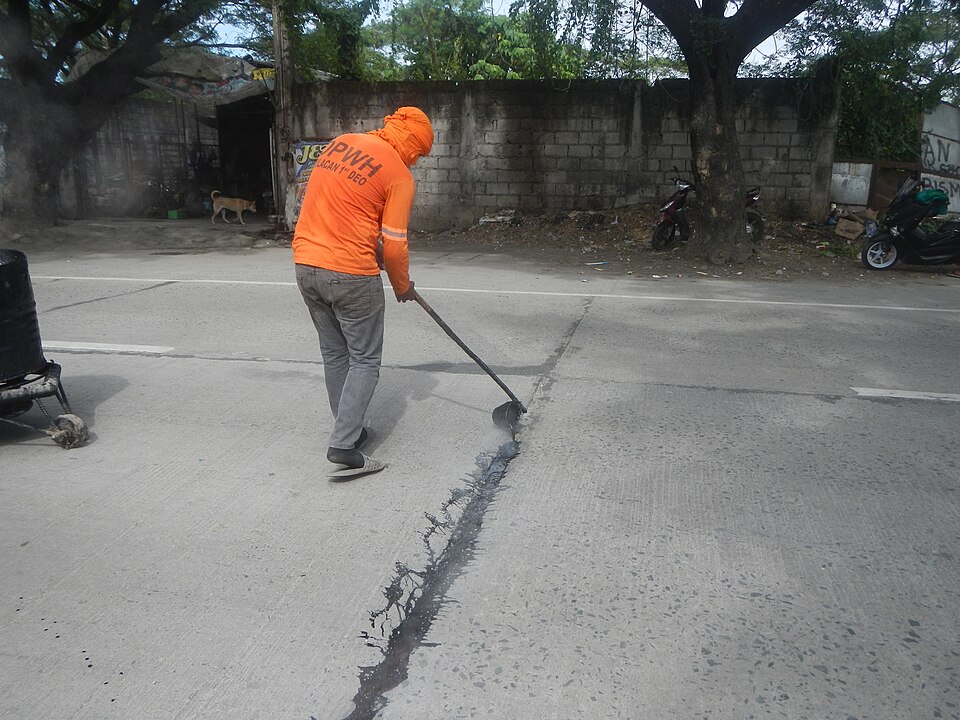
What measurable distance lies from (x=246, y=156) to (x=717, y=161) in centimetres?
1473

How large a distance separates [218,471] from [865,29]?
12.7 m

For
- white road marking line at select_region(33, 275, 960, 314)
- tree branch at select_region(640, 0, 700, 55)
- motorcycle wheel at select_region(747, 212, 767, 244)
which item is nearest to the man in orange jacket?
white road marking line at select_region(33, 275, 960, 314)

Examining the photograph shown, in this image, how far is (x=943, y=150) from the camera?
16.4 m

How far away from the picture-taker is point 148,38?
14211 mm

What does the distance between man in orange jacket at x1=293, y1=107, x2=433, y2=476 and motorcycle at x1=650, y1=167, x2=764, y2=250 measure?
935 cm

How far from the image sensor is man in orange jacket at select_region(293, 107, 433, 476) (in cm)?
359

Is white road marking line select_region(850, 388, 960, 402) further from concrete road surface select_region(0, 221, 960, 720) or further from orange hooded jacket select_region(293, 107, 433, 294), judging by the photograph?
orange hooded jacket select_region(293, 107, 433, 294)

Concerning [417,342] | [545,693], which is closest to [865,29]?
[417,342]

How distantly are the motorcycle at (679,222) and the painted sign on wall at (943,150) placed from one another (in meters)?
4.29

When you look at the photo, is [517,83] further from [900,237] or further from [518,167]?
[900,237]

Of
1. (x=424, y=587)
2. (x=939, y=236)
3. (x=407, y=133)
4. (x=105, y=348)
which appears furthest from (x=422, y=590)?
(x=939, y=236)

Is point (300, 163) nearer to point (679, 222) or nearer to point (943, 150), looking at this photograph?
point (679, 222)

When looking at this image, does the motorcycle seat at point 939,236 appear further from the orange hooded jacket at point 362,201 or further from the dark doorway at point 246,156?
the dark doorway at point 246,156

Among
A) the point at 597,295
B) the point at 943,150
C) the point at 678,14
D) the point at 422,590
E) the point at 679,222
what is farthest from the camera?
the point at 943,150
